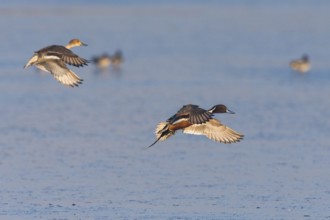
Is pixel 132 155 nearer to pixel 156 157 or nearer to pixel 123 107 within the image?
pixel 156 157

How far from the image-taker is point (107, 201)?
351 inches

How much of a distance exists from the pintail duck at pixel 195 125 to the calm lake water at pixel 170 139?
50 centimetres

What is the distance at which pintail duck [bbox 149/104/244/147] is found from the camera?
8875 millimetres

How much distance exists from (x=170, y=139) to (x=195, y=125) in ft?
8.83

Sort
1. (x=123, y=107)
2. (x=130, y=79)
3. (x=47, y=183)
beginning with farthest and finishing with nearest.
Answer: (x=130, y=79) < (x=123, y=107) < (x=47, y=183)

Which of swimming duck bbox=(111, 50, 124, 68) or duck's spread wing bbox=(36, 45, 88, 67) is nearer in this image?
duck's spread wing bbox=(36, 45, 88, 67)

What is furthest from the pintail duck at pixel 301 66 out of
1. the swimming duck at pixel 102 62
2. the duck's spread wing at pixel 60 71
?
the duck's spread wing at pixel 60 71

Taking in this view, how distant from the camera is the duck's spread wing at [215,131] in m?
9.52

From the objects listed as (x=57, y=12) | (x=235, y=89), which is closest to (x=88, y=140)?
(x=235, y=89)

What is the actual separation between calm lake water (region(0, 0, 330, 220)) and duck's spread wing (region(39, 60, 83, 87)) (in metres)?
0.97

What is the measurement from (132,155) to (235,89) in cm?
573

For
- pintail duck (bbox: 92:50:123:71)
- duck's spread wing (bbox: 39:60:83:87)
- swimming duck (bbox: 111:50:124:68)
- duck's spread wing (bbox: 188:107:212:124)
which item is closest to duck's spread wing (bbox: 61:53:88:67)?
duck's spread wing (bbox: 39:60:83:87)

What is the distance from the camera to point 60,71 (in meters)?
10.0

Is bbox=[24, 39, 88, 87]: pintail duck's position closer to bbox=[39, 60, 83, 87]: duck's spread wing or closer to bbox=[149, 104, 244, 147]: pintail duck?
bbox=[39, 60, 83, 87]: duck's spread wing
